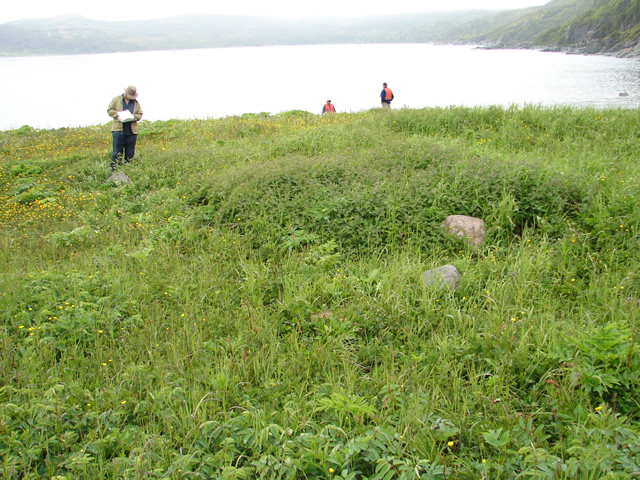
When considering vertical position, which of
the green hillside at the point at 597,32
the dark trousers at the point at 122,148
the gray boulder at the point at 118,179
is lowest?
the gray boulder at the point at 118,179

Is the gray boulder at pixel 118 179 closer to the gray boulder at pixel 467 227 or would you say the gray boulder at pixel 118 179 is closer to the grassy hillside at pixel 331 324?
the grassy hillside at pixel 331 324

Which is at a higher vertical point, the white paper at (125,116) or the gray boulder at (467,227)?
the white paper at (125,116)

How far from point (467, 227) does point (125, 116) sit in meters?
8.11

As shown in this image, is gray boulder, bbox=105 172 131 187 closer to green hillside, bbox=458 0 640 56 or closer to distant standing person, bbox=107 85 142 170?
distant standing person, bbox=107 85 142 170

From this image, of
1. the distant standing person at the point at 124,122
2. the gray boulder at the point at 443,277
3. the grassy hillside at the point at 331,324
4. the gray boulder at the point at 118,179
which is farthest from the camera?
the distant standing person at the point at 124,122

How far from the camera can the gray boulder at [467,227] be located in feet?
19.6

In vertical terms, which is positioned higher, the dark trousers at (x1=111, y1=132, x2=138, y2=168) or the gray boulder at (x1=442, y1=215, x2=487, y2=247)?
the dark trousers at (x1=111, y1=132, x2=138, y2=168)

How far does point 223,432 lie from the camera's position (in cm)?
291

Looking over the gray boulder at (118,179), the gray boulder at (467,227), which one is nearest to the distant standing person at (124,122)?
the gray boulder at (118,179)

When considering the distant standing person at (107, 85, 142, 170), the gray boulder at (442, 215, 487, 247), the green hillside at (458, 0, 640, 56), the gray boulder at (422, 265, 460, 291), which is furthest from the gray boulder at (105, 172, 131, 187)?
the green hillside at (458, 0, 640, 56)

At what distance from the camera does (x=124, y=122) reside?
10.2m

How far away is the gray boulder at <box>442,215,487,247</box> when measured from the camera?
5.99 m

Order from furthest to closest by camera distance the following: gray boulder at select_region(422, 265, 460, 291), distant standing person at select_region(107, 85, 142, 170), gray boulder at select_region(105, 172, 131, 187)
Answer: distant standing person at select_region(107, 85, 142, 170) → gray boulder at select_region(105, 172, 131, 187) → gray boulder at select_region(422, 265, 460, 291)

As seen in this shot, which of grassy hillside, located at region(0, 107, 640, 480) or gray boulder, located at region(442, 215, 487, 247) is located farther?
gray boulder, located at region(442, 215, 487, 247)
